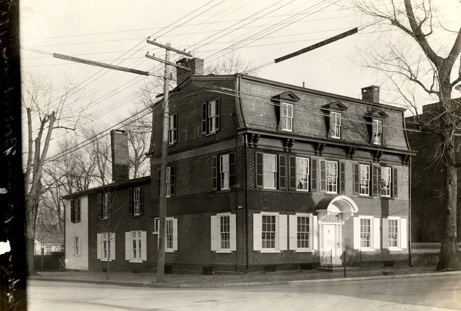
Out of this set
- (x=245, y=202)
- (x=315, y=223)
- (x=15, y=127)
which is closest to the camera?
(x=15, y=127)

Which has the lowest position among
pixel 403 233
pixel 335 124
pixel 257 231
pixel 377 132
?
pixel 403 233

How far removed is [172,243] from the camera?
1239 inches

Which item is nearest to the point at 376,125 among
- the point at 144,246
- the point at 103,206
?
the point at 144,246

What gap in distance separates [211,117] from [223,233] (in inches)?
253

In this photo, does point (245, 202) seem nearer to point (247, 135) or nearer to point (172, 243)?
point (247, 135)

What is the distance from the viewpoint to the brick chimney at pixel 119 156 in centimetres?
4070

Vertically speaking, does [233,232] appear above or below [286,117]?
below

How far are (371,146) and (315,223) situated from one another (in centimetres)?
652

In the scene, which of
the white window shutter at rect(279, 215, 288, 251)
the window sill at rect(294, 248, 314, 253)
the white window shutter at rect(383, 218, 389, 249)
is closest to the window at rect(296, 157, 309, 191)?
the white window shutter at rect(279, 215, 288, 251)

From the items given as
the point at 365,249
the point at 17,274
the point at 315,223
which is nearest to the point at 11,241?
the point at 17,274

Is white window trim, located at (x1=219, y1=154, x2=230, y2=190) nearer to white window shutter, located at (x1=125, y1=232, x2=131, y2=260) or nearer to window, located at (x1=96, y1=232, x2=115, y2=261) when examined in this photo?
white window shutter, located at (x1=125, y1=232, x2=131, y2=260)

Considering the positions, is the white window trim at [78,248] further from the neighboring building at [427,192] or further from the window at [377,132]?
the neighboring building at [427,192]

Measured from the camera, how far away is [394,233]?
110 ft

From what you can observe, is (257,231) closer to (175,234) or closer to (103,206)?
(175,234)
